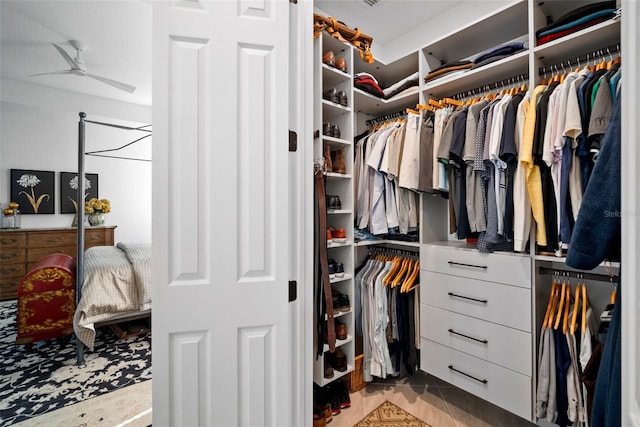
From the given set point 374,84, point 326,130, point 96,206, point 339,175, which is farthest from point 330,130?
point 96,206

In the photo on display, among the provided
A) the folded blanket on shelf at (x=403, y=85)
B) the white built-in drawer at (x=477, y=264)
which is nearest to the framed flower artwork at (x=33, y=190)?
the folded blanket on shelf at (x=403, y=85)

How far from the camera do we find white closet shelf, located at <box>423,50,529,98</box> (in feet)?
5.21

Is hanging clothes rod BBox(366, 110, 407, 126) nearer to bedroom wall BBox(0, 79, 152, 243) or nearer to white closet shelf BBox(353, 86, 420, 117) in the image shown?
white closet shelf BBox(353, 86, 420, 117)

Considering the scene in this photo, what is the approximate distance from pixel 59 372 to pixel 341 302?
7.10 ft

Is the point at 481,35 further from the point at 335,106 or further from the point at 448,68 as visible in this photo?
the point at 335,106

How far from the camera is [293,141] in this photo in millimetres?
1077

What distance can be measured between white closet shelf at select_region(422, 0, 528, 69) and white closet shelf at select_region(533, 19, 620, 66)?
0.29 metres

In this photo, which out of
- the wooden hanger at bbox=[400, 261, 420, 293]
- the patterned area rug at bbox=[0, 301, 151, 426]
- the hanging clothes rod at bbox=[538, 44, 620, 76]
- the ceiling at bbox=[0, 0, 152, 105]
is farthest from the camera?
the ceiling at bbox=[0, 0, 152, 105]

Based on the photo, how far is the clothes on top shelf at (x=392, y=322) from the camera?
77.5 inches

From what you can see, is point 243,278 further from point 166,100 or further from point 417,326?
point 417,326

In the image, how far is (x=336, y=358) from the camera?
1842 mm


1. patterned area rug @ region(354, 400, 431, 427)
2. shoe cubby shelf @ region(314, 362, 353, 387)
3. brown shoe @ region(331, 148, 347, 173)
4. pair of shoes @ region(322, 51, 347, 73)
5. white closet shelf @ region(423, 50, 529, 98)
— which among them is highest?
pair of shoes @ region(322, 51, 347, 73)

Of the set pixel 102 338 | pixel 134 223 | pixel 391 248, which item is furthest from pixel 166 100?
pixel 134 223

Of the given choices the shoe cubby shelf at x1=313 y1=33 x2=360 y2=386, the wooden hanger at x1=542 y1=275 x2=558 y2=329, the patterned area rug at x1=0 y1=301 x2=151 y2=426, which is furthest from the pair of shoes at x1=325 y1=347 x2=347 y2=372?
the patterned area rug at x1=0 y1=301 x2=151 y2=426
